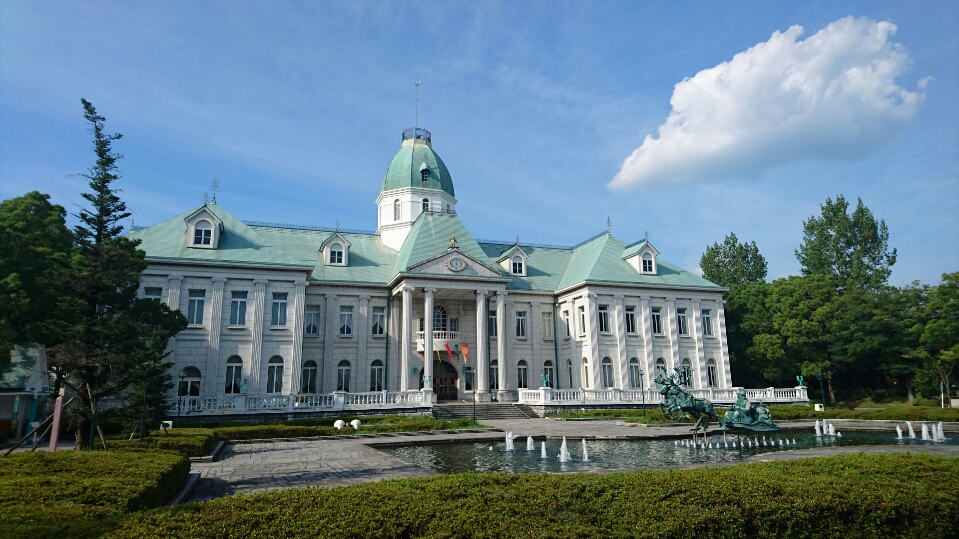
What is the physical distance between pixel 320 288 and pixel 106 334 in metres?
22.9

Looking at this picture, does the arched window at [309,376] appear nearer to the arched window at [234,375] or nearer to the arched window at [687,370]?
the arched window at [234,375]

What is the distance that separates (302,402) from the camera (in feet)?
105

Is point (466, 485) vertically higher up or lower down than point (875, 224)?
lower down

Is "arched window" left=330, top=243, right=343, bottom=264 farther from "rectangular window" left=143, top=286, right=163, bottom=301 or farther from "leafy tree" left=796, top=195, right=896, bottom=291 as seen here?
"leafy tree" left=796, top=195, right=896, bottom=291

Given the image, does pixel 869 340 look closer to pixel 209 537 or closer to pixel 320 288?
pixel 320 288

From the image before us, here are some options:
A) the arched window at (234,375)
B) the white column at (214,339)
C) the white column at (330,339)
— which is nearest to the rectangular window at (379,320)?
the white column at (330,339)

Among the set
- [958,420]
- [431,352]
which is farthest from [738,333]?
[431,352]

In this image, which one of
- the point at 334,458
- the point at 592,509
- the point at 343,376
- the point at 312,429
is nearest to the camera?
the point at 592,509

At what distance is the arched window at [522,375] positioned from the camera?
1710 inches

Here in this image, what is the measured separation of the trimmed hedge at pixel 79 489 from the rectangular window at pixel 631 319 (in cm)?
3623

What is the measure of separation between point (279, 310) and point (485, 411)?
14507 millimetres

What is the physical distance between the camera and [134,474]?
9.32 meters

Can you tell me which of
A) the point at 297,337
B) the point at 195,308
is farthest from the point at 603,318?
the point at 195,308

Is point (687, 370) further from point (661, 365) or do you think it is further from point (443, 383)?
point (443, 383)
